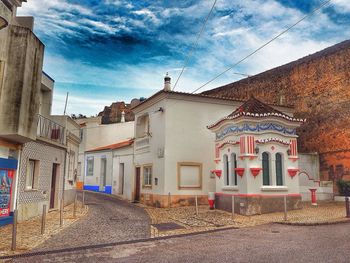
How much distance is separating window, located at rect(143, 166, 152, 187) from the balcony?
18.3 ft

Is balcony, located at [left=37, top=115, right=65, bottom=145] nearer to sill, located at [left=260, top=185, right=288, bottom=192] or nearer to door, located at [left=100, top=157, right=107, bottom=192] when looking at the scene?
sill, located at [left=260, top=185, right=288, bottom=192]

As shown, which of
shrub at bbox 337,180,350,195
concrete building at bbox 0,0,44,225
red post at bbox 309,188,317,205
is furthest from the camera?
shrub at bbox 337,180,350,195

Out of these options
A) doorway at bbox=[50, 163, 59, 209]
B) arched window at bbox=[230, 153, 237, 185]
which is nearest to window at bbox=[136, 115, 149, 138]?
doorway at bbox=[50, 163, 59, 209]

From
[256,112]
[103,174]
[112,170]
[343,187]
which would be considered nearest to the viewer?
[256,112]

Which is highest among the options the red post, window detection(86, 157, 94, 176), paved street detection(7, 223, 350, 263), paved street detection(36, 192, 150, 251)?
window detection(86, 157, 94, 176)

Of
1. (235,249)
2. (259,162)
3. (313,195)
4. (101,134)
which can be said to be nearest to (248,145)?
(259,162)

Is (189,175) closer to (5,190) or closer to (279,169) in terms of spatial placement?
(279,169)

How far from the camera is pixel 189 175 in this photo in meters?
18.2

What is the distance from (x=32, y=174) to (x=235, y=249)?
10.2 metres

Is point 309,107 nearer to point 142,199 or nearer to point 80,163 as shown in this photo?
point 142,199

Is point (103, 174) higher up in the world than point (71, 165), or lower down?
lower down

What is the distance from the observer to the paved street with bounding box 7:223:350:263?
6816 mm

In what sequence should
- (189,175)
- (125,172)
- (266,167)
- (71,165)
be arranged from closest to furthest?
1. (266,167)
2. (189,175)
3. (71,165)
4. (125,172)

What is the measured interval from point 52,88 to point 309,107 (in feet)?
55.6
